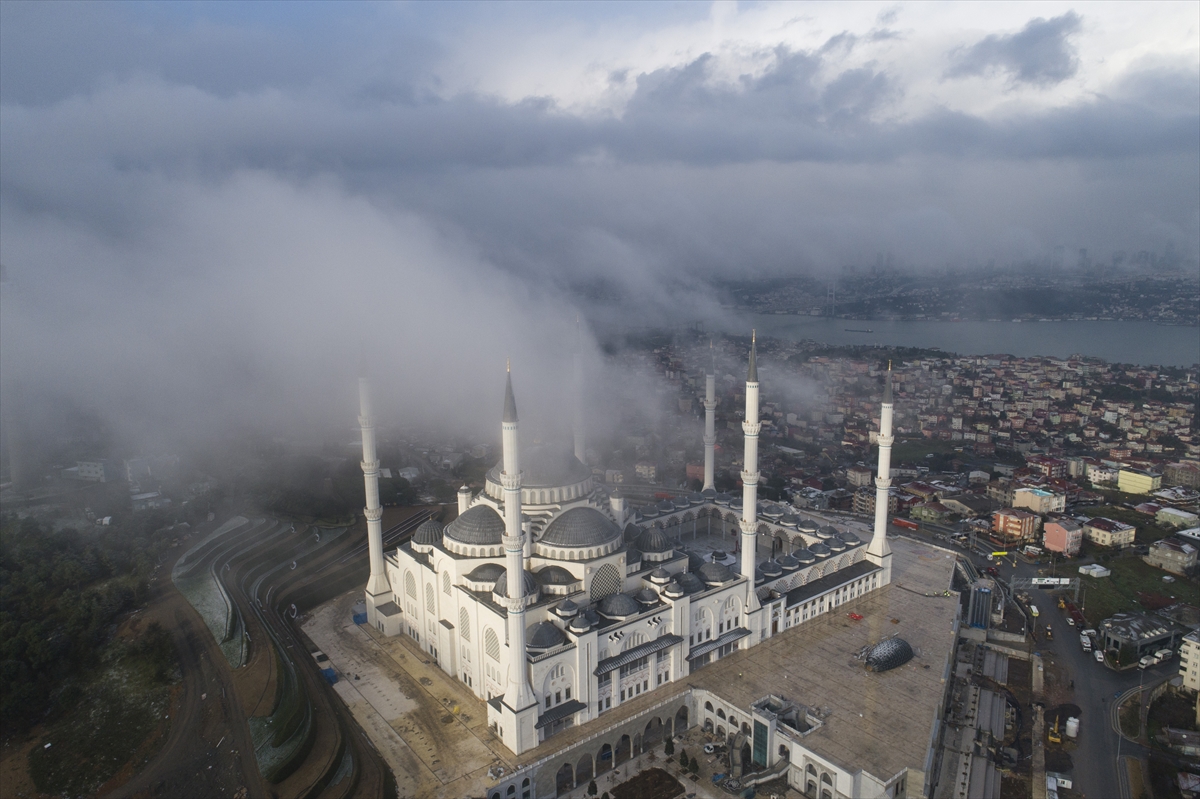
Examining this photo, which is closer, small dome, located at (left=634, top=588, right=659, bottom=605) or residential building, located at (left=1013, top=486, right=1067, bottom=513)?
small dome, located at (left=634, top=588, right=659, bottom=605)

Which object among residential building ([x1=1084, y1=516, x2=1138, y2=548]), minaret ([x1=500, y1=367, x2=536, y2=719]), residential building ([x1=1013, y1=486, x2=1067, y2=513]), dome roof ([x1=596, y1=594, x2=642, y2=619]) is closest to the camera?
minaret ([x1=500, y1=367, x2=536, y2=719])

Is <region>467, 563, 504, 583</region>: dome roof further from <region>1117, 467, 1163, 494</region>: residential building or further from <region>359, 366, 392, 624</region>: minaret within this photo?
<region>1117, 467, 1163, 494</region>: residential building

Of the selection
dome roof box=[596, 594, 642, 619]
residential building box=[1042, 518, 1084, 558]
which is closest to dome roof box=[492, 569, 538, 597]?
dome roof box=[596, 594, 642, 619]

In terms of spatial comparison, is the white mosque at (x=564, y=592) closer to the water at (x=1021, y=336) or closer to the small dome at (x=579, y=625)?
the small dome at (x=579, y=625)

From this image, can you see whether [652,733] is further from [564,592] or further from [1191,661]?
[1191,661]

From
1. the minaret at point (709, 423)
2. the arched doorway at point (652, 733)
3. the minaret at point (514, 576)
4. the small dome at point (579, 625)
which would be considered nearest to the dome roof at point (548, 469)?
the minaret at point (514, 576)

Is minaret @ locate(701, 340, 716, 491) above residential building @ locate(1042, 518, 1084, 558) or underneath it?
above

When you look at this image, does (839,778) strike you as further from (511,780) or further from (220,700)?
(220,700)
